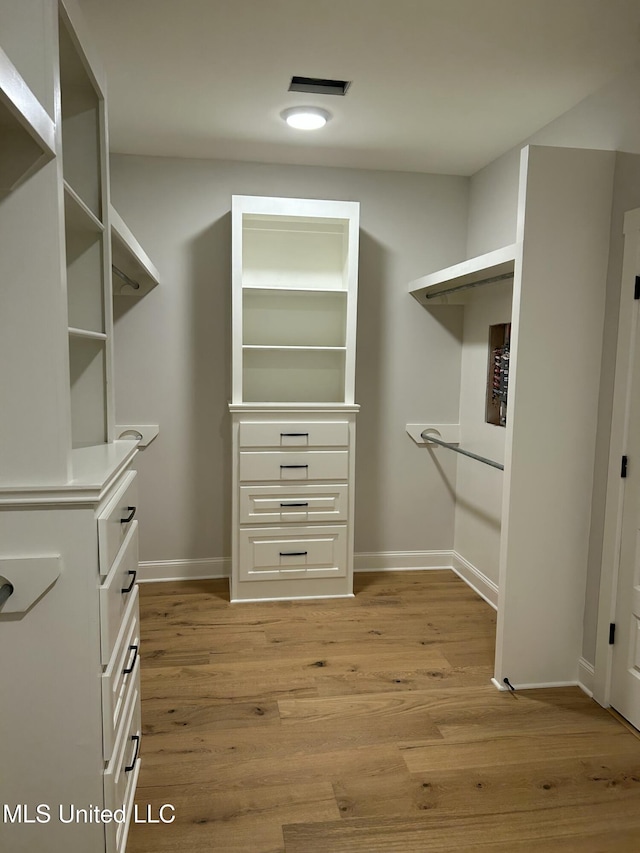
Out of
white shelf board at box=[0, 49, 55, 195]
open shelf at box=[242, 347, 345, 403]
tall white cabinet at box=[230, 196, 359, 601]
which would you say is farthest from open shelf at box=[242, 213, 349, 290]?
white shelf board at box=[0, 49, 55, 195]

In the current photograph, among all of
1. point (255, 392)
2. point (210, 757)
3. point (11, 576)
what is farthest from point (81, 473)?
point (255, 392)

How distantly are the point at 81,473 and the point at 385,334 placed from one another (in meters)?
2.80

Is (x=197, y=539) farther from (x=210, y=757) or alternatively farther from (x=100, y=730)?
(x=100, y=730)

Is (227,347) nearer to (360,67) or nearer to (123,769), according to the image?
(360,67)

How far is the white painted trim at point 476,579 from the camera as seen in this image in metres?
3.64

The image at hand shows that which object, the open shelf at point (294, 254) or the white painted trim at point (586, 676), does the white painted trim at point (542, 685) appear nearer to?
the white painted trim at point (586, 676)

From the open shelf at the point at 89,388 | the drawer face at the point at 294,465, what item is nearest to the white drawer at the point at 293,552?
the drawer face at the point at 294,465

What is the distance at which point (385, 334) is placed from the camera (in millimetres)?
4031

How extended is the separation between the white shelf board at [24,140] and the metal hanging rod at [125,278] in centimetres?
186

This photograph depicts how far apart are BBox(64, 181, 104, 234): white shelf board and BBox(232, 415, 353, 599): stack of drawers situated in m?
1.71

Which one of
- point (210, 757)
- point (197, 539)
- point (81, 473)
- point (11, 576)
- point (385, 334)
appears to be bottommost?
point (210, 757)

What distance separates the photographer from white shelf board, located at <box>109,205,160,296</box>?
2416mm

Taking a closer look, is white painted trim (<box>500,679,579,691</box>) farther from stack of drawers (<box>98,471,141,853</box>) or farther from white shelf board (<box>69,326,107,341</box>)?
white shelf board (<box>69,326,107,341</box>)

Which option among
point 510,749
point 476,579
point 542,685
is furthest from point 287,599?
point 510,749
